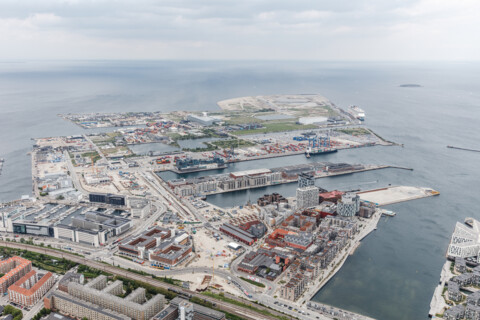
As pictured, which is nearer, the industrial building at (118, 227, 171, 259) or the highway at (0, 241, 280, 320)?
the highway at (0, 241, 280, 320)

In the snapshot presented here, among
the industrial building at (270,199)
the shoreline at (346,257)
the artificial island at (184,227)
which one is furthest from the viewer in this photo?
the industrial building at (270,199)

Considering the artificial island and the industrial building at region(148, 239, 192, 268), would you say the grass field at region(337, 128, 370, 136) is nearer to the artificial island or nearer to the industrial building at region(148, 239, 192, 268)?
the artificial island

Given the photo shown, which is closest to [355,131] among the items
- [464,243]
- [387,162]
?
[387,162]

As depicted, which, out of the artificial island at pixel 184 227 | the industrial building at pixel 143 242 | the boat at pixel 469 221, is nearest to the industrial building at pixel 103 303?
the artificial island at pixel 184 227

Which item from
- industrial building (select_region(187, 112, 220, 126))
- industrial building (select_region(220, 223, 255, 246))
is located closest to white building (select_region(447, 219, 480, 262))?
industrial building (select_region(220, 223, 255, 246))

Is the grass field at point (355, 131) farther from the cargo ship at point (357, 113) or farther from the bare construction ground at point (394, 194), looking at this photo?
the bare construction ground at point (394, 194)

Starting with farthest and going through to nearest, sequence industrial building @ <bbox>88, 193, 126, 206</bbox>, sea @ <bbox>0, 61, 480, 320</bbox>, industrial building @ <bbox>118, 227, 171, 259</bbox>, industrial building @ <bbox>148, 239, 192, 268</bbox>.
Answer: industrial building @ <bbox>88, 193, 126, 206</bbox>
industrial building @ <bbox>118, 227, 171, 259</bbox>
industrial building @ <bbox>148, 239, 192, 268</bbox>
sea @ <bbox>0, 61, 480, 320</bbox>
